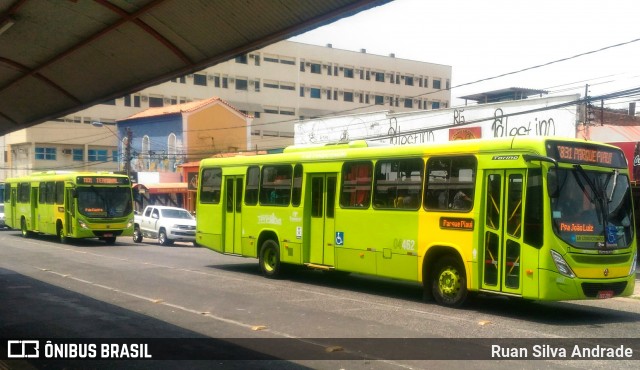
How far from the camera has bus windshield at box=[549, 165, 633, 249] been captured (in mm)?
11820

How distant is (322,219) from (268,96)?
6769 cm

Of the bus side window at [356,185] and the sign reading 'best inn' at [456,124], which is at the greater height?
the sign reading 'best inn' at [456,124]

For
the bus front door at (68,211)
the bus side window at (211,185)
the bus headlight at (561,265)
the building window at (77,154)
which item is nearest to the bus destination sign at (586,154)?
the bus headlight at (561,265)

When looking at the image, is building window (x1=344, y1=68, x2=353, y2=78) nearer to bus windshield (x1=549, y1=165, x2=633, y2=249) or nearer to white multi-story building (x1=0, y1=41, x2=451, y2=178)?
white multi-story building (x1=0, y1=41, x2=451, y2=178)

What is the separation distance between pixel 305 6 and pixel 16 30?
176 inches

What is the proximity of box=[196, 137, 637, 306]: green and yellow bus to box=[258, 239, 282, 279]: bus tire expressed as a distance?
9.3 inches

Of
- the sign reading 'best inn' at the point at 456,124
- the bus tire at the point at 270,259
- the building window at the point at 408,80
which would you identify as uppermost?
the building window at the point at 408,80

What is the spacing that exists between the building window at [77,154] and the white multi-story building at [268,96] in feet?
0.34

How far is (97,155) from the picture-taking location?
73.3m

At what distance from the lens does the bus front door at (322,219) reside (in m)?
16.2

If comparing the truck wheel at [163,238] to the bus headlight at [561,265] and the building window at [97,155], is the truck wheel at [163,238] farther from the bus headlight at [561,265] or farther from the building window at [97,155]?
the building window at [97,155]

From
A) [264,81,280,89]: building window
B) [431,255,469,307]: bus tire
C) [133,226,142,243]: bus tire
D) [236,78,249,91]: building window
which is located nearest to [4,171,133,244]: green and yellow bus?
[133,226,142,243]: bus tire

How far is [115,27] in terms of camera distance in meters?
9.01

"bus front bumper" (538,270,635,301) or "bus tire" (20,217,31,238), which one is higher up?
"bus front bumper" (538,270,635,301)
